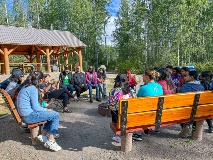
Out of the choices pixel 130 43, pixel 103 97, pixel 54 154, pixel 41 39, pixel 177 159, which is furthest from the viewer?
pixel 130 43

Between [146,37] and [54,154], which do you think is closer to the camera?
[54,154]

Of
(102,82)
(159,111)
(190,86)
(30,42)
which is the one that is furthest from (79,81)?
(30,42)

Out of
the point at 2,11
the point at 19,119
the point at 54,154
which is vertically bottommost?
the point at 54,154

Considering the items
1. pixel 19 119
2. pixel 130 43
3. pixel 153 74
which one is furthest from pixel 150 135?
pixel 130 43

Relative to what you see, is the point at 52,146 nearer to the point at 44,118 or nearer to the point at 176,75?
the point at 44,118

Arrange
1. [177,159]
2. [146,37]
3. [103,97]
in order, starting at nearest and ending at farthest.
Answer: [177,159] < [103,97] < [146,37]

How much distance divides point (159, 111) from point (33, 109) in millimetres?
2144

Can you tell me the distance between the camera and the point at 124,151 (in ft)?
11.3

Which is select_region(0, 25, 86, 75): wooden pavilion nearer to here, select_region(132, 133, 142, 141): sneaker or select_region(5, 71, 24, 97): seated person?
select_region(5, 71, 24, 97): seated person

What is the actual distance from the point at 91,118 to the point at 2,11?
33.4 meters

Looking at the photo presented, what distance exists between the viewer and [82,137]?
163 inches

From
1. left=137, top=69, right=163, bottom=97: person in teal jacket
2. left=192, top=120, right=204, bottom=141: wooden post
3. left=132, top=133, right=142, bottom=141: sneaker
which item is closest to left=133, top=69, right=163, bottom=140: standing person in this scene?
left=137, top=69, right=163, bottom=97: person in teal jacket

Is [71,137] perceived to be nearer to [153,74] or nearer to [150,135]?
[150,135]

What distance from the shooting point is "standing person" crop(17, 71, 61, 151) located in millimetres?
3430
